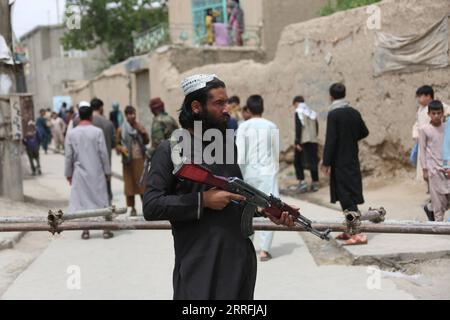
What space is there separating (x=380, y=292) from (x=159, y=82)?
13.9 meters

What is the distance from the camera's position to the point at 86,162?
7109 millimetres

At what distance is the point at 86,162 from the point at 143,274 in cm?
208

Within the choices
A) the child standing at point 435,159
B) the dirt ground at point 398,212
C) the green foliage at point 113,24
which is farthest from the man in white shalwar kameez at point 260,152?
the green foliage at point 113,24

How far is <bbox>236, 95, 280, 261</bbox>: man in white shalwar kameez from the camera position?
595cm

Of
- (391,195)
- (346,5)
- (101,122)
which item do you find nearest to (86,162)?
(101,122)

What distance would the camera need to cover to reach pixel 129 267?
19.0ft

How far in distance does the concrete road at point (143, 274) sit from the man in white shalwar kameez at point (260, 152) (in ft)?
2.21

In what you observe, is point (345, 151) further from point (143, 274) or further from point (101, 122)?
point (101, 122)

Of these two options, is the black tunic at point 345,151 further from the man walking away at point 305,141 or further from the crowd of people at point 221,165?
the man walking away at point 305,141

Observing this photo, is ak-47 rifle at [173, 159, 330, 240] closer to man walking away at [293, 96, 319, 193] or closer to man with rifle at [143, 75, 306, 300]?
man with rifle at [143, 75, 306, 300]

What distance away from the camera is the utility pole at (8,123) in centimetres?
870

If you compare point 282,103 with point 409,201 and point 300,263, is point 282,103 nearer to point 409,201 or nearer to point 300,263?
point 409,201

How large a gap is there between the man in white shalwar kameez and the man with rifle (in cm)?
336
